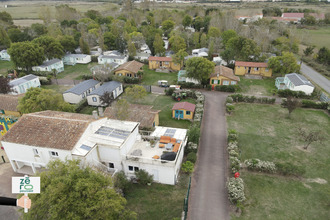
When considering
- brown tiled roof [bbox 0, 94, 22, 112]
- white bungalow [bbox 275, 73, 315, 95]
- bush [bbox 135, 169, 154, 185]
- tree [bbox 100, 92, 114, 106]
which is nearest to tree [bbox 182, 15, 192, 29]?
white bungalow [bbox 275, 73, 315, 95]

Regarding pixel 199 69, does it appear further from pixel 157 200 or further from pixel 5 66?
pixel 5 66

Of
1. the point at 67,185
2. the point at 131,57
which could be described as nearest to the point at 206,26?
the point at 131,57

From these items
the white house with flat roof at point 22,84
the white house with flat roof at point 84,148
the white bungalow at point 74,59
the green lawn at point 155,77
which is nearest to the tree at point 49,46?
the white bungalow at point 74,59

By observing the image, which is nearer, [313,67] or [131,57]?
[313,67]

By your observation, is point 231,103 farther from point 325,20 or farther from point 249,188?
point 325,20

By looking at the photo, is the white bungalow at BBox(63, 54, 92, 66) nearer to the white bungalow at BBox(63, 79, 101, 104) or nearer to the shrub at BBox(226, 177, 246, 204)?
the white bungalow at BBox(63, 79, 101, 104)

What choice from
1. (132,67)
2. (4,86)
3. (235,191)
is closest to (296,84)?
(235,191)
